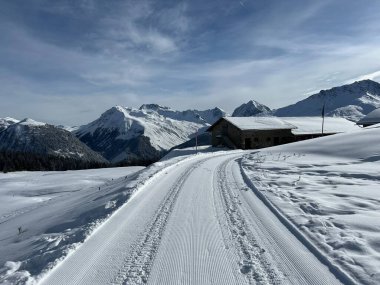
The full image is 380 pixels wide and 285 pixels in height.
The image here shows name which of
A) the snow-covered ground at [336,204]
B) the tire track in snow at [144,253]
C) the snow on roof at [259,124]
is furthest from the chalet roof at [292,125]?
the tire track in snow at [144,253]

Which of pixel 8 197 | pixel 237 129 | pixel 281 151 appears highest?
pixel 237 129

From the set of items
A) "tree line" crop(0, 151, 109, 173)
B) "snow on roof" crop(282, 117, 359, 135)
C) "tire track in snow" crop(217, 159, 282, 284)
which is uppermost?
"snow on roof" crop(282, 117, 359, 135)

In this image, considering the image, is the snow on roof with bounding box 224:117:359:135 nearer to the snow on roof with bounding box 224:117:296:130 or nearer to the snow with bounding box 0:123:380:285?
the snow on roof with bounding box 224:117:296:130

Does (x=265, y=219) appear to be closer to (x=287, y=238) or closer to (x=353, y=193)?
(x=287, y=238)

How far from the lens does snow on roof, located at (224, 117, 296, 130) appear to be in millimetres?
55109

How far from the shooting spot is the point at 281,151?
33875 mm

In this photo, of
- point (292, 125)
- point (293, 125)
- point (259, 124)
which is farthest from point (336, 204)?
point (293, 125)

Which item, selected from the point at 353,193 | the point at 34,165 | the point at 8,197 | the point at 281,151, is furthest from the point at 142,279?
the point at 34,165

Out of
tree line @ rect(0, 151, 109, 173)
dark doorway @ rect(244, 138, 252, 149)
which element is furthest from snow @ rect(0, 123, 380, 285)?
tree line @ rect(0, 151, 109, 173)

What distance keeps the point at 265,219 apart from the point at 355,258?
10.4 feet

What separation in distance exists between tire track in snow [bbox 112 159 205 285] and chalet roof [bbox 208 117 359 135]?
145 feet

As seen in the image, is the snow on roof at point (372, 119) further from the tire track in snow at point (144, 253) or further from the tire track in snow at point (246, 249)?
the tire track in snow at point (144, 253)

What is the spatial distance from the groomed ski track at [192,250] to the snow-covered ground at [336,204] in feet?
1.99

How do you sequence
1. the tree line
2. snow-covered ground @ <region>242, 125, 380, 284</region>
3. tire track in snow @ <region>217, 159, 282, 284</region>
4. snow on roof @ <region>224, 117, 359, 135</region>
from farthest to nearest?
the tree line
snow on roof @ <region>224, 117, 359, 135</region>
snow-covered ground @ <region>242, 125, 380, 284</region>
tire track in snow @ <region>217, 159, 282, 284</region>
